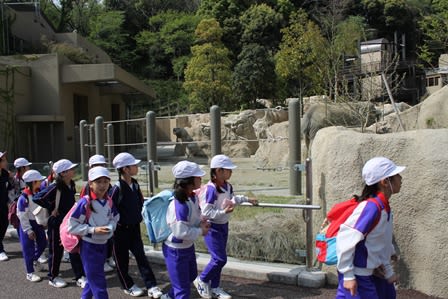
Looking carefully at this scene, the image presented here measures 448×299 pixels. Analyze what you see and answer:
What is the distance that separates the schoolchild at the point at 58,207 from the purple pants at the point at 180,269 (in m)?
1.64

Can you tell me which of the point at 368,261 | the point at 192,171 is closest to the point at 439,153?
the point at 368,261

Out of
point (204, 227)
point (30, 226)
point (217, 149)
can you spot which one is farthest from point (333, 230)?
point (217, 149)

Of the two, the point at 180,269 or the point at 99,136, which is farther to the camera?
the point at 99,136

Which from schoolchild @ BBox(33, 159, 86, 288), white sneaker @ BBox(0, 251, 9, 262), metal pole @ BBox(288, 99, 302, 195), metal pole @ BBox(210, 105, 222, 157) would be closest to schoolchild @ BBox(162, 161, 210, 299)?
schoolchild @ BBox(33, 159, 86, 288)

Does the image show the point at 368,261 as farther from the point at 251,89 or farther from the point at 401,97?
the point at 401,97

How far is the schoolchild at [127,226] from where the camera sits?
5125 millimetres

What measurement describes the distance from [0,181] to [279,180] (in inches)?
310

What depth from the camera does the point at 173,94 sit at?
4238cm

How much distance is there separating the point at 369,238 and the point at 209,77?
104 feet

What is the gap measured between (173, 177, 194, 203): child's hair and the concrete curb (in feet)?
5.56

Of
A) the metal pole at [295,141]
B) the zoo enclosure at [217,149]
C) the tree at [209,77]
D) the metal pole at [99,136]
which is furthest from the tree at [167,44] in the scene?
the metal pole at [295,141]

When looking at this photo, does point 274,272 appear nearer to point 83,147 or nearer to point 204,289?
point 204,289

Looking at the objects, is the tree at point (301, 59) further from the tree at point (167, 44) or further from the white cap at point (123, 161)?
the white cap at point (123, 161)

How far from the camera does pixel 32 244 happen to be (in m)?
5.92
